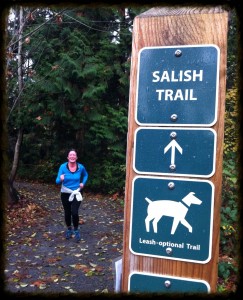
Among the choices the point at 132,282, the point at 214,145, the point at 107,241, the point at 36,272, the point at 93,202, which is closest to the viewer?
the point at 214,145

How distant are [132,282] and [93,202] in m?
9.30

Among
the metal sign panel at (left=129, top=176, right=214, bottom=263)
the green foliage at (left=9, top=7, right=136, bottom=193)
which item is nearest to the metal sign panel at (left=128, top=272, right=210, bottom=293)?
the metal sign panel at (left=129, top=176, right=214, bottom=263)

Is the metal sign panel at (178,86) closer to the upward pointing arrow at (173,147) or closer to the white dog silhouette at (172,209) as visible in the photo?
the upward pointing arrow at (173,147)

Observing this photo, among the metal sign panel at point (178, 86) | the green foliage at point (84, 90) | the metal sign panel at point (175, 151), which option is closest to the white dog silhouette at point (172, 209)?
the metal sign panel at point (175, 151)

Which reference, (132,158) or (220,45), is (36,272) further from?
(220,45)

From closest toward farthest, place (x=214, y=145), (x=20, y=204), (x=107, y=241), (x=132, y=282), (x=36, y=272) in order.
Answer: (x=214, y=145)
(x=132, y=282)
(x=36, y=272)
(x=107, y=241)
(x=20, y=204)

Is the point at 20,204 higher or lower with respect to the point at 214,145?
lower

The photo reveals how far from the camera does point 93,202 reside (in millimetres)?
11141

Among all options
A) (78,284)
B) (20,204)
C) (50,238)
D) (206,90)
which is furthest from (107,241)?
(206,90)

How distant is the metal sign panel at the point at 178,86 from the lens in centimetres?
182

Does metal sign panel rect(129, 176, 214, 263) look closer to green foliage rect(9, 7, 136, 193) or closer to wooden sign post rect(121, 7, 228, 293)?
wooden sign post rect(121, 7, 228, 293)

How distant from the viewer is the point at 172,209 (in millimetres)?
1853

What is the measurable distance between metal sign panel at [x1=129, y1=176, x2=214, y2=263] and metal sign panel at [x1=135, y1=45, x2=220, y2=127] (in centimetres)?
35

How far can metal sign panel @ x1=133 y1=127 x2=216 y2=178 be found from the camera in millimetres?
1812
